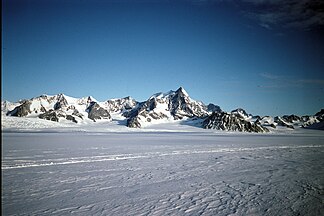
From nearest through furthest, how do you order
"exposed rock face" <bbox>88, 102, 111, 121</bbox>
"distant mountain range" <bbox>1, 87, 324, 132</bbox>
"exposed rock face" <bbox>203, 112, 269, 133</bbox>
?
"exposed rock face" <bbox>203, 112, 269, 133</bbox>
"distant mountain range" <bbox>1, 87, 324, 132</bbox>
"exposed rock face" <bbox>88, 102, 111, 121</bbox>

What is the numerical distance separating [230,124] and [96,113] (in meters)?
99.1

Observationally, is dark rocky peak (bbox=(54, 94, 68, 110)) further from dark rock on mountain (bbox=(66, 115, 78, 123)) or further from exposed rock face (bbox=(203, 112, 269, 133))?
exposed rock face (bbox=(203, 112, 269, 133))

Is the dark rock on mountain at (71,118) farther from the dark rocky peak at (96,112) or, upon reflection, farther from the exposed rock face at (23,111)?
the exposed rock face at (23,111)

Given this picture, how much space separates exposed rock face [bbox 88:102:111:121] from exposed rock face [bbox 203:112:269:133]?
80.0 metres

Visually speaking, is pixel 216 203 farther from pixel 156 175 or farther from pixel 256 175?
pixel 256 175

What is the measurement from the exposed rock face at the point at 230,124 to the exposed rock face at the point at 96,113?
7998cm

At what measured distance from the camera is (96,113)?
165 m

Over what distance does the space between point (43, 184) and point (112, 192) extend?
11.1ft

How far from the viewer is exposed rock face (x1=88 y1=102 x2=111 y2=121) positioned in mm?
160700

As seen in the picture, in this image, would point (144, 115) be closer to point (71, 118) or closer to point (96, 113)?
point (96, 113)

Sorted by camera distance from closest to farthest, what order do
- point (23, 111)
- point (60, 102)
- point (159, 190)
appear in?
point (159, 190) < point (23, 111) < point (60, 102)

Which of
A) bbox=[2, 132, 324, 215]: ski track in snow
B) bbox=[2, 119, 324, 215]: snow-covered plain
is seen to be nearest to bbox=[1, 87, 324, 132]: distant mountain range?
bbox=[2, 119, 324, 215]: snow-covered plain

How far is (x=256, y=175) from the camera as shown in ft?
36.9

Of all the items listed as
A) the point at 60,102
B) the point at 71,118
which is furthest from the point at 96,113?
the point at 60,102
